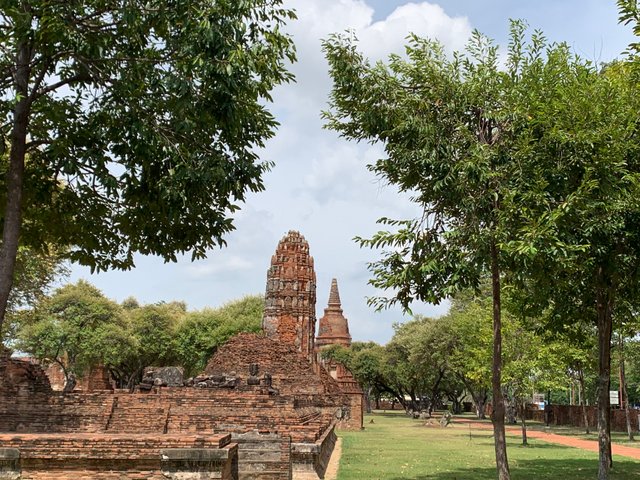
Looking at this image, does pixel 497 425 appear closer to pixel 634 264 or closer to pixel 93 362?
pixel 634 264

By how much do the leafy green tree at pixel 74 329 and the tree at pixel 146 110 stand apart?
1587 inches

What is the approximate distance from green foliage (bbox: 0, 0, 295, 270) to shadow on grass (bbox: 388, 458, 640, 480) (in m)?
8.48

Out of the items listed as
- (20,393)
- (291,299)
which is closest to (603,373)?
(20,393)

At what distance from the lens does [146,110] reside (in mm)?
9336

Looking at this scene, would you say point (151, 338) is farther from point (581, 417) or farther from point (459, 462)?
point (459, 462)

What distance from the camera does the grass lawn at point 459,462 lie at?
52.0 ft

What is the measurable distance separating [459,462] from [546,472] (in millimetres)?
2785

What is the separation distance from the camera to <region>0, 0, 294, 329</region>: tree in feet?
27.6

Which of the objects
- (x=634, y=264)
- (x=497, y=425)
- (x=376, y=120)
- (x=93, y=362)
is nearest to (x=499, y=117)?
(x=376, y=120)

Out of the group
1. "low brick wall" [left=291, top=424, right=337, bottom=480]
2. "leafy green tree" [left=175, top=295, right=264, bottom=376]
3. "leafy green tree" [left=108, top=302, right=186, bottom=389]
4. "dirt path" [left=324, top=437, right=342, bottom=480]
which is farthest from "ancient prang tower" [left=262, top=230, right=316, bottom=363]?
"low brick wall" [left=291, top=424, right=337, bottom=480]

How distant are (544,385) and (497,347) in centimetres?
1823

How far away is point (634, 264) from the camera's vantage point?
1273cm

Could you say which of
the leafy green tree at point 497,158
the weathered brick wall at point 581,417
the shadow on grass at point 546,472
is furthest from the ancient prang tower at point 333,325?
the leafy green tree at point 497,158

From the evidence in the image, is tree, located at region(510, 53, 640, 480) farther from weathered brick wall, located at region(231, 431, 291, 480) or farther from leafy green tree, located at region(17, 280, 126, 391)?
leafy green tree, located at region(17, 280, 126, 391)
